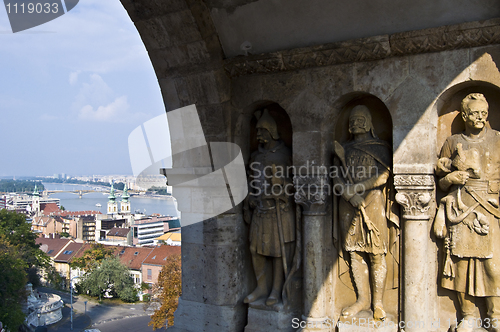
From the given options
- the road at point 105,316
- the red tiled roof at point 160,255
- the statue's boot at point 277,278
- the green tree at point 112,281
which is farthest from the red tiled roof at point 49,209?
the statue's boot at point 277,278

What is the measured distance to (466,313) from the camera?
128 inches

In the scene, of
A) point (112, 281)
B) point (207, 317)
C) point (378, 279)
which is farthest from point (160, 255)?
point (378, 279)

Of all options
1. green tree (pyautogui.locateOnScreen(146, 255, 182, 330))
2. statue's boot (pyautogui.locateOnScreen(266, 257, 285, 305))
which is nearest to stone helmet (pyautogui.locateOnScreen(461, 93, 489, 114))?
statue's boot (pyautogui.locateOnScreen(266, 257, 285, 305))

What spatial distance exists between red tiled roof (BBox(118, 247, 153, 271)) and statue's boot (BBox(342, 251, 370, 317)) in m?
49.6

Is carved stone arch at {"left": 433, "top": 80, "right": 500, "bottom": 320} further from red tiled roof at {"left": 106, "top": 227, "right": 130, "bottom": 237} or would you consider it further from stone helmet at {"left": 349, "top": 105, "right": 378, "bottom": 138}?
red tiled roof at {"left": 106, "top": 227, "right": 130, "bottom": 237}

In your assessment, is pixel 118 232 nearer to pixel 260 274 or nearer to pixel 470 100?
pixel 260 274

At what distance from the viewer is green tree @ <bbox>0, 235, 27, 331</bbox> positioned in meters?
25.2

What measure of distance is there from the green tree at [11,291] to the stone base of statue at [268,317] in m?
25.5

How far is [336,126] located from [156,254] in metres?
48.7

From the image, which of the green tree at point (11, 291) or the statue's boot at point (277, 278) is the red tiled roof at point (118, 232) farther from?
the statue's boot at point (277, 278)

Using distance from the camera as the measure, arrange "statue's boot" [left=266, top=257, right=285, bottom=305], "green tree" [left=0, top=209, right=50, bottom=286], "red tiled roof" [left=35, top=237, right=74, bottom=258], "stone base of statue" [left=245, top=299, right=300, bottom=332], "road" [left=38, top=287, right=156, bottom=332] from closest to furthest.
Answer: "stone base of statue" [left=245, top=299, right=300, bottom=332], "statue's boot" [left=266, top=257, right=285, bottom=305], "green tree" [left=0, top=209, right=50, bottom=286], "road" [left=38, top=287, right=156, bottom=332], "red tiled roof" [left=35, top=237, right=74, bottom=258]

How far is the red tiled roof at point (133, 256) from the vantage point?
50.9m

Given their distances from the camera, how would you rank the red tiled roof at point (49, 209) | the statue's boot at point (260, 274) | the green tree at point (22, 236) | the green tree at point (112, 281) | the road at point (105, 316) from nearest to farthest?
1. the statue's boot at point (260, 274)
2. the green tree at point (22, 236)
3. the road at point (105, 316)
4. the green tree at point (112, 281)
5. the red tiled roof at point (49, 209)

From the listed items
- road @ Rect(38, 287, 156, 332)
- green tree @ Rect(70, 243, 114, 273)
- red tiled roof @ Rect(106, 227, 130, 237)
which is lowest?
road @ Rect(38, 287, 156, 332)
